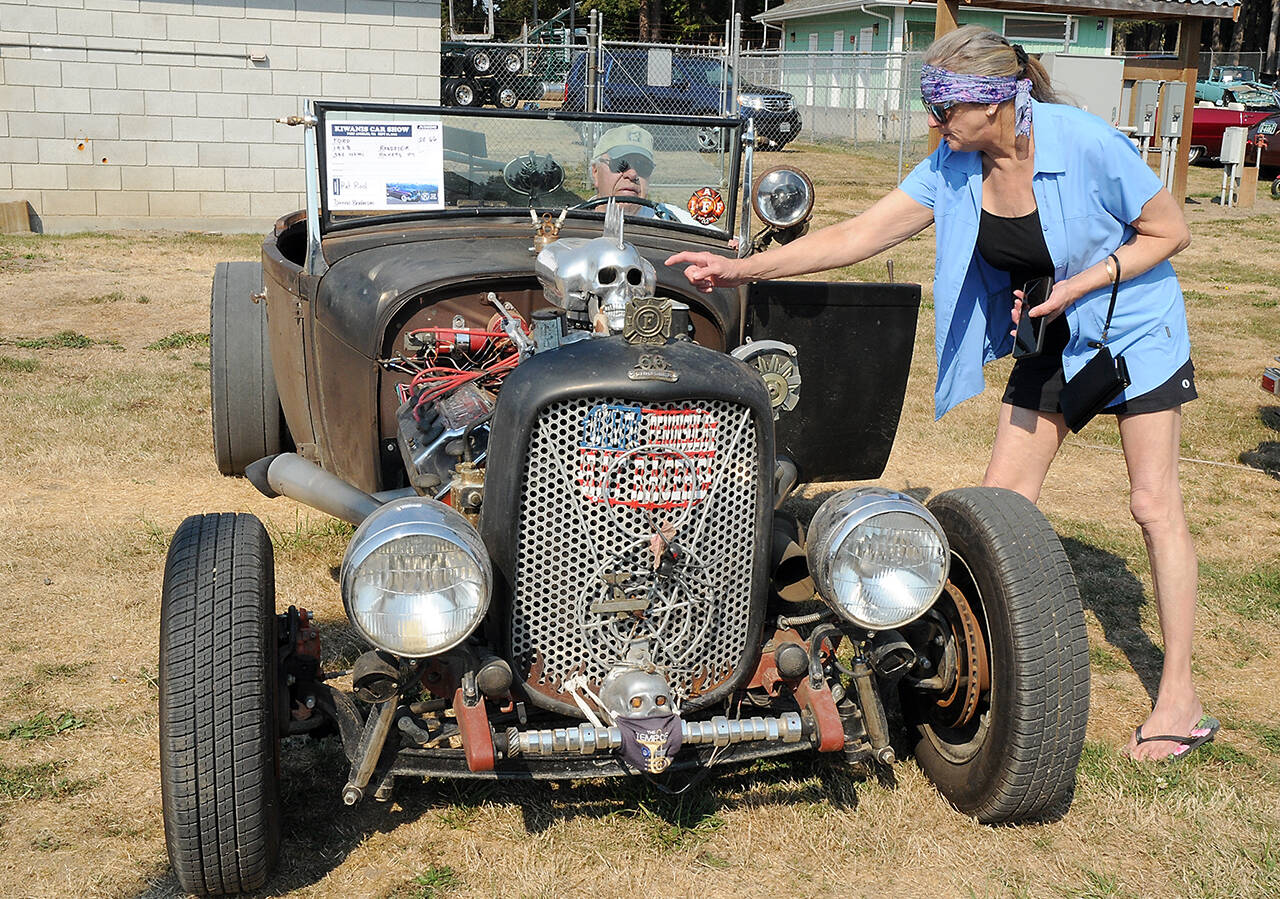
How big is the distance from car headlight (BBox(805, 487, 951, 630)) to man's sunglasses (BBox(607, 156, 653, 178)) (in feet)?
7.12

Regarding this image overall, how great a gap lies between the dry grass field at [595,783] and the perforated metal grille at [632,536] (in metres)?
0.47

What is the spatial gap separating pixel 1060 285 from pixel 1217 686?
162 centimetres

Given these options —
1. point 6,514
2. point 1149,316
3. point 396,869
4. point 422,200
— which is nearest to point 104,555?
point 6,514

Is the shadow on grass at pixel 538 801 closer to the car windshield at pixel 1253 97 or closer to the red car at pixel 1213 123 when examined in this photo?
the red car at pixel 1213 123

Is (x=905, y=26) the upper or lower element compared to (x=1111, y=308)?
upper

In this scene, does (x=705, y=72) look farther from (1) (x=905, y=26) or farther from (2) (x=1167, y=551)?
(2) (x=1167, y=551)

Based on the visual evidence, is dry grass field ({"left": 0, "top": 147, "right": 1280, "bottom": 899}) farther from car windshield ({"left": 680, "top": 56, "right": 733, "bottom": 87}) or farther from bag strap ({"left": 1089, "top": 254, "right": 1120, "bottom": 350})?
car windshield ({"left": 680, "top": 56, "right": 733, "bottom": 87})

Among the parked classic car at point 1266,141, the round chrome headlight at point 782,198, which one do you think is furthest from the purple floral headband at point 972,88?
the parked classic car at point 1266,141

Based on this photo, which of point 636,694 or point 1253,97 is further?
point 1253,97

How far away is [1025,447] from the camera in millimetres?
3475

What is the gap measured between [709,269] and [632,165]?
139 centimetres

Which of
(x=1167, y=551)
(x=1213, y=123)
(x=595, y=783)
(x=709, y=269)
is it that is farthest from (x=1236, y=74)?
(x=595, y=783)

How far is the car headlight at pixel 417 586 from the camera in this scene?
7.82ft

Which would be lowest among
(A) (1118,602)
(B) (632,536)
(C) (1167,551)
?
(A) (1118,602)
